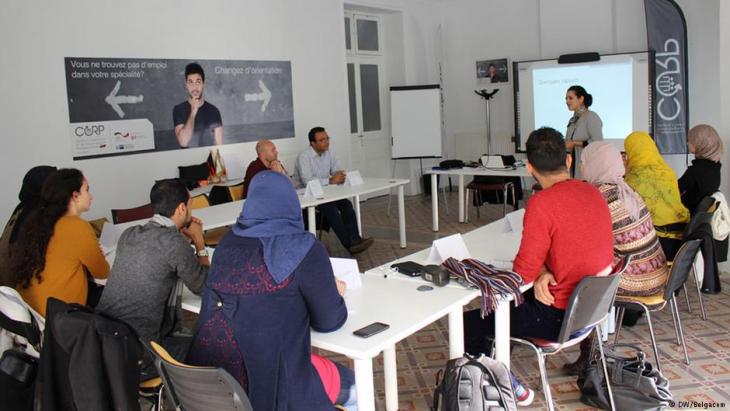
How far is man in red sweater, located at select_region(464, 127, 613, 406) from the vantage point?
2.63 m

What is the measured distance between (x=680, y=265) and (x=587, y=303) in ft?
2.91

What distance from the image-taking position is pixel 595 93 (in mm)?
9219

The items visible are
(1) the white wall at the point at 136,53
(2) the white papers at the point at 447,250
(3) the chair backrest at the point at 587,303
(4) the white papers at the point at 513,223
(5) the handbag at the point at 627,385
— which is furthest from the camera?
(1) the white wall at the point at 136,53

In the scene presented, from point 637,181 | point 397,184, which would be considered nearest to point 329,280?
point 637,181

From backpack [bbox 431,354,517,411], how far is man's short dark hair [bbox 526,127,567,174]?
0.88 metres

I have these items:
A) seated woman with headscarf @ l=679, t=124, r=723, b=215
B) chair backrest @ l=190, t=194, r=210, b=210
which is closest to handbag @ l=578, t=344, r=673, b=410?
seated woman with headscarf @ l=679, t=124, r=723, b=215

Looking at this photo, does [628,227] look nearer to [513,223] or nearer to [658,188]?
[513,223]

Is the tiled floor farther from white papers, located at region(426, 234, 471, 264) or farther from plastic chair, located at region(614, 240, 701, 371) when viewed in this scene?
white papers, located at region(426, 234, 471, 264)

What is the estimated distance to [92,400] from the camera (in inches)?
89.0

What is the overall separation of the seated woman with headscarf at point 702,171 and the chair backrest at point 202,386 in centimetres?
357

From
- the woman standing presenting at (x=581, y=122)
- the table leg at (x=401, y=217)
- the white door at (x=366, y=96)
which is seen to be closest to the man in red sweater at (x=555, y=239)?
the table leg at (x=401, y=217)

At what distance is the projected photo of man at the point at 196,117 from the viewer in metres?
7.21

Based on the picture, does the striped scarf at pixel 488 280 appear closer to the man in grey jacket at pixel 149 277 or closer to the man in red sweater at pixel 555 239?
the man in red sweater at pixel 555 239

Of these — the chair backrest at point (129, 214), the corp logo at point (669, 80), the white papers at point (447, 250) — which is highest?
the corp logo at point (669, 80)
